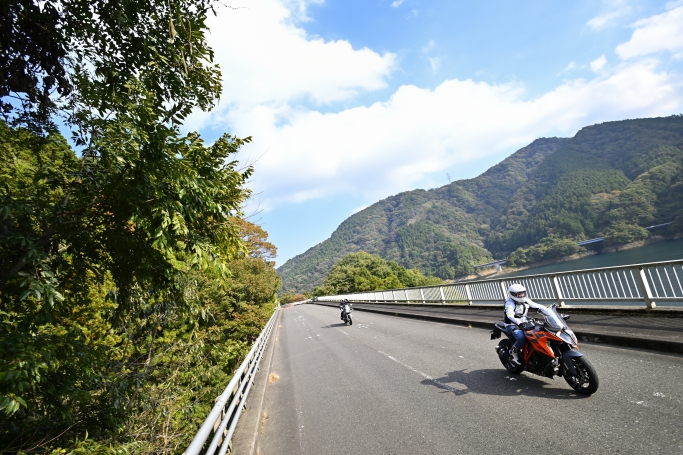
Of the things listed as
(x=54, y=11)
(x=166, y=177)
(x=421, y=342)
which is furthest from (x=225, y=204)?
(x=421, y=342)

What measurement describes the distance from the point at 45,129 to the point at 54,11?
4.99 feet

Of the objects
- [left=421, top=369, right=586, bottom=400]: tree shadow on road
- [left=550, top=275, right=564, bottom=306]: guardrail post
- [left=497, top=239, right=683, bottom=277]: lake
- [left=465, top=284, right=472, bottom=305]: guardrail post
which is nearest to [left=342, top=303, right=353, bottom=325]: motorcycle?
[left=465, top=284, right=472, bottom=305]: guardrail post

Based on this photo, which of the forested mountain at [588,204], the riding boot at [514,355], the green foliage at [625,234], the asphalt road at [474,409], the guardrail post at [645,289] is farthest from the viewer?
the forested mountain at [588,204]

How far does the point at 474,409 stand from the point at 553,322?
1.69 meters

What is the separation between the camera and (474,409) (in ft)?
14.7

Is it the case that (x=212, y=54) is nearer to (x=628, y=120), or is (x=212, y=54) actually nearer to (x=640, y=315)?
(x=640, y=315)

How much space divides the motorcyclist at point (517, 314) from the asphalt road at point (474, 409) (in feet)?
1.75

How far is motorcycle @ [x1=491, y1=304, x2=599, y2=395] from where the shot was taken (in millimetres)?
4246

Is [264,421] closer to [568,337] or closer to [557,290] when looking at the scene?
[568,337]

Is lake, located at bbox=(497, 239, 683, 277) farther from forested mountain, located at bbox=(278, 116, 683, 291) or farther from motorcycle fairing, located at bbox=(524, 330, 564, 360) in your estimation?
motorcycle fairing, located at bbox=(524, 330, 564, 360)

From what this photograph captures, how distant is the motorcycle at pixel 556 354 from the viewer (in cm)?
425

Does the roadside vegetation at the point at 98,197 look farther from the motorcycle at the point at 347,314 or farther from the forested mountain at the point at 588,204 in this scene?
the forested mountain at the point at 588,204

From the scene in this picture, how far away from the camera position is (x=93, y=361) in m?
4.09

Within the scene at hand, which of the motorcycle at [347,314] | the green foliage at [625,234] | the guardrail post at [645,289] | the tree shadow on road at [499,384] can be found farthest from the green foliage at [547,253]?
the tree shadow on road at [499,384]
